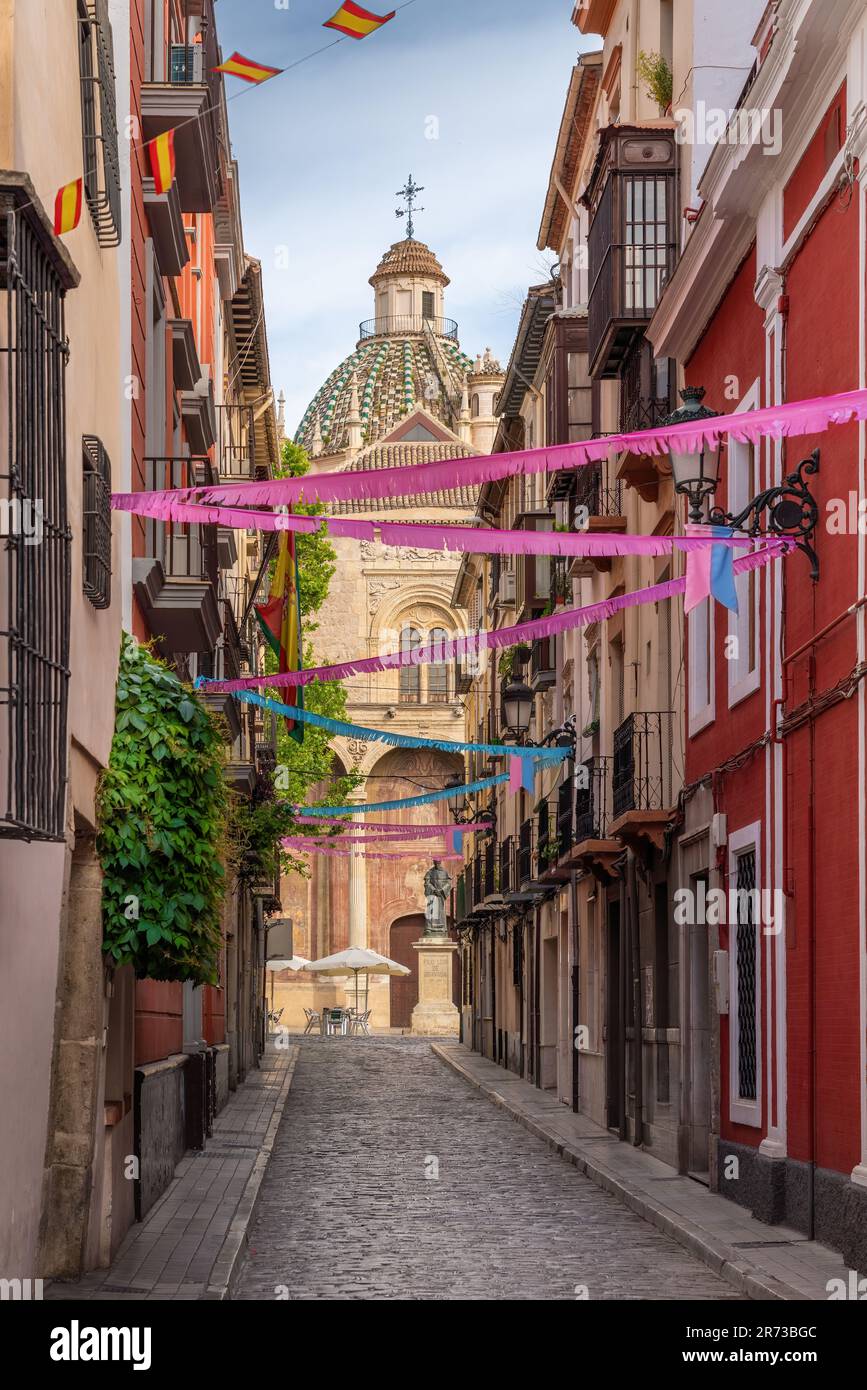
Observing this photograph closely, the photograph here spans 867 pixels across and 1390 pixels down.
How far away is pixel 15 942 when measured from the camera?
8.50 m

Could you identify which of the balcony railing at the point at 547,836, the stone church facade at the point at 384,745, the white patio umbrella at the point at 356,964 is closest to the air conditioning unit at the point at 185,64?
the balcony railing at the point at 547,836

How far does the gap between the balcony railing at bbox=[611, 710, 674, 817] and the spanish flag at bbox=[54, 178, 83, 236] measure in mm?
11882

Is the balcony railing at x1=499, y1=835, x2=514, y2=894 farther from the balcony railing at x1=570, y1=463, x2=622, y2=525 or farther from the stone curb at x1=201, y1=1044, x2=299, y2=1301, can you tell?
the stone curb at x1=201, y1=1044, x2=299, y2=1301

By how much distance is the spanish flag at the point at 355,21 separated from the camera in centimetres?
871

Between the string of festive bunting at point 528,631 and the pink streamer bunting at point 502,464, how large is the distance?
2417 mm

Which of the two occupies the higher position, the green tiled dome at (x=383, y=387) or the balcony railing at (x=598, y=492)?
the green tiled dome at (x=383, y=387)

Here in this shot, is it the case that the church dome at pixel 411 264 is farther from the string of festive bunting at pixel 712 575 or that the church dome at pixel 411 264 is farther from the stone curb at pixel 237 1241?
the string of festive bunting at pixel 712 575

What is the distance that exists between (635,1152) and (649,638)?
5.32 metres

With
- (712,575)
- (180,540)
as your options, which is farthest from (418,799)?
(712,575)

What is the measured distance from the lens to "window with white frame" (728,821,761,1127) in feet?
49.6

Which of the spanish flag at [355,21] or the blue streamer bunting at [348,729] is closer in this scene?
the spanish flag at [355,21]

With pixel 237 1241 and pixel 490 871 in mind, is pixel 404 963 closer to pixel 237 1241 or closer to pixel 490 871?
pixel 490 871

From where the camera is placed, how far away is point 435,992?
2354 inches

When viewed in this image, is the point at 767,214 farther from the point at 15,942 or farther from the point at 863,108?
the point at 15,942
